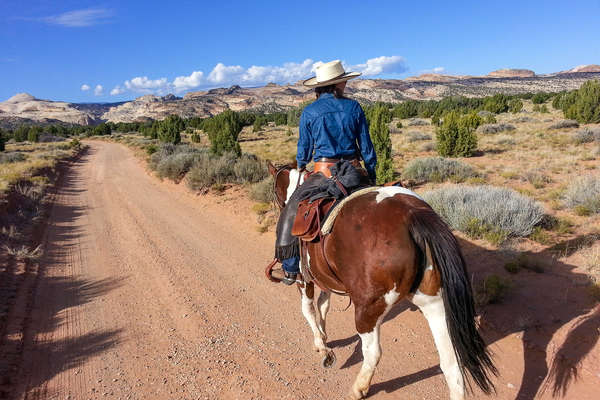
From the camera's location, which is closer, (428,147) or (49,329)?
(49,329)

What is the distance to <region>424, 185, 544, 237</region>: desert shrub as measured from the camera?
659 cm

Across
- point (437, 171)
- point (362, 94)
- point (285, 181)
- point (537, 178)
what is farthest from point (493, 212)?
point (362, 94)

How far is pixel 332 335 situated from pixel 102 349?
280cm

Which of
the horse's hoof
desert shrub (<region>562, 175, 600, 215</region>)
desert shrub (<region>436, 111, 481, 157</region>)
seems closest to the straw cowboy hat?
the horse's hoof

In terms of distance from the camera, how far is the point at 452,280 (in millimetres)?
2367

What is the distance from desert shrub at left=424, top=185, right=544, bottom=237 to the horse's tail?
4.68 metres

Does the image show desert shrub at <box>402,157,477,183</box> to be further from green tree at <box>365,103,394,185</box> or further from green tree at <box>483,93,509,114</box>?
green tree at <box>483,93,509,114</box>

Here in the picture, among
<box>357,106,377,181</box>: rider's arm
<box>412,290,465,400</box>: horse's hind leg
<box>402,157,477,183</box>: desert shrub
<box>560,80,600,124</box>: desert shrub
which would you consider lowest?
<box>412,290,465,400</box>: horse's hind leg

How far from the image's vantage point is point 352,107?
3.33 meters

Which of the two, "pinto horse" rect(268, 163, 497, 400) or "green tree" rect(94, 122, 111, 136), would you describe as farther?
"green tree" rect(94, 122, 111, 136)

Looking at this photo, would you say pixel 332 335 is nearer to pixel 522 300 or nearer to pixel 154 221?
pixel 522 300

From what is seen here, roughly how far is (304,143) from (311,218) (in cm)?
91

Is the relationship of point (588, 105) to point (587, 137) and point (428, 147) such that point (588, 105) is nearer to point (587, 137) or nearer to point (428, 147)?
point (587, 137)

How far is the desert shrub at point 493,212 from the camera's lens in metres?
6.59
